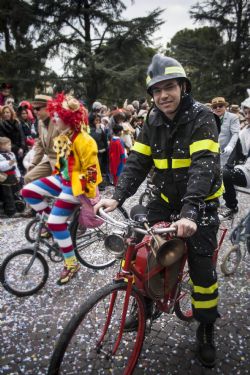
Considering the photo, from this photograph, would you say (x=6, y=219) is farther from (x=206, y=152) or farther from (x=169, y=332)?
(x=206, y=152)

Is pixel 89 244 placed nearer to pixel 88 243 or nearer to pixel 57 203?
pixel 88 243

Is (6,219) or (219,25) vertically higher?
(219,25)

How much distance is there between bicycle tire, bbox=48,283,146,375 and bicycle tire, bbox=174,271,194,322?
48cm

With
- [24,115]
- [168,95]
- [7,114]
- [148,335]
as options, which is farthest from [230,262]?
[24,115]

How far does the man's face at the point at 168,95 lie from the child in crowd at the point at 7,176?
4276 millimetres

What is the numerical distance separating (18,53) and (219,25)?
13682 mm

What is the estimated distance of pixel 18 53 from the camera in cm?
1482

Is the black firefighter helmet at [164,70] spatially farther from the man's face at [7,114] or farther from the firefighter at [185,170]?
the man's face at [7,114]

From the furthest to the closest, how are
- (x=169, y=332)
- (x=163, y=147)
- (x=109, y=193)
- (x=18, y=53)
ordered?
(x=18, y=53)
(x=109, y=193)
(x=169, y=332)
(x=163, y=147)

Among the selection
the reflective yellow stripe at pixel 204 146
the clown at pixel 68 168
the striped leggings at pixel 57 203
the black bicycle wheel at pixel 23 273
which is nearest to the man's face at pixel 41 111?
the clown at pixel 68 168

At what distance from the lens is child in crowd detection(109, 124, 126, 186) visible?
789 cm

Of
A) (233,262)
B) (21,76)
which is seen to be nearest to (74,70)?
(21,76)

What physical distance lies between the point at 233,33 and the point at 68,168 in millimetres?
21187

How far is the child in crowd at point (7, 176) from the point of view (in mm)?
5656
